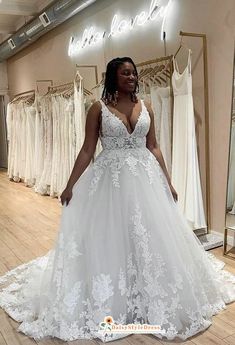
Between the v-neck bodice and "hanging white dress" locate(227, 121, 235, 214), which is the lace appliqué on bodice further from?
"hanging white dress" locate(227, 121, 235, 214)

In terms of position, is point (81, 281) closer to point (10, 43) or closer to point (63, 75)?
point (63, 75)

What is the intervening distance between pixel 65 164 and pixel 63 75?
177 centimetres

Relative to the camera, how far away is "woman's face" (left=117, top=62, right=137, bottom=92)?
6.73ft

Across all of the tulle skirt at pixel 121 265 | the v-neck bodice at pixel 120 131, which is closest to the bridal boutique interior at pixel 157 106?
the tulle skirt at pixel 121 265

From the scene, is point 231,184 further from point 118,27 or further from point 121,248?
point 118,27

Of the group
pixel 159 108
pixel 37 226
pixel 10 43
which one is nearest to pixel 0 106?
pixel 10 43

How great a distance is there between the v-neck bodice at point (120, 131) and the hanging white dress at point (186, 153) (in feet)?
3.92

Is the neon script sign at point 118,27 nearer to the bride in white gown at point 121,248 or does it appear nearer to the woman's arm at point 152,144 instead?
the woman's arm at point 152,144

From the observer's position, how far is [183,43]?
354cm

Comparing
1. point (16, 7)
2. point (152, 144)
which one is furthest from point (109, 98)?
point (16, 7)

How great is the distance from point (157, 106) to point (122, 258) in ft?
6.47

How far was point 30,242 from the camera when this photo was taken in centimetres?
368

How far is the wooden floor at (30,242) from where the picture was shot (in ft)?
6.38

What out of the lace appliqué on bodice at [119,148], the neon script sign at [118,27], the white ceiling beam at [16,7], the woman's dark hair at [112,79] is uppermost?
the white ceiling beam at [16,7]
